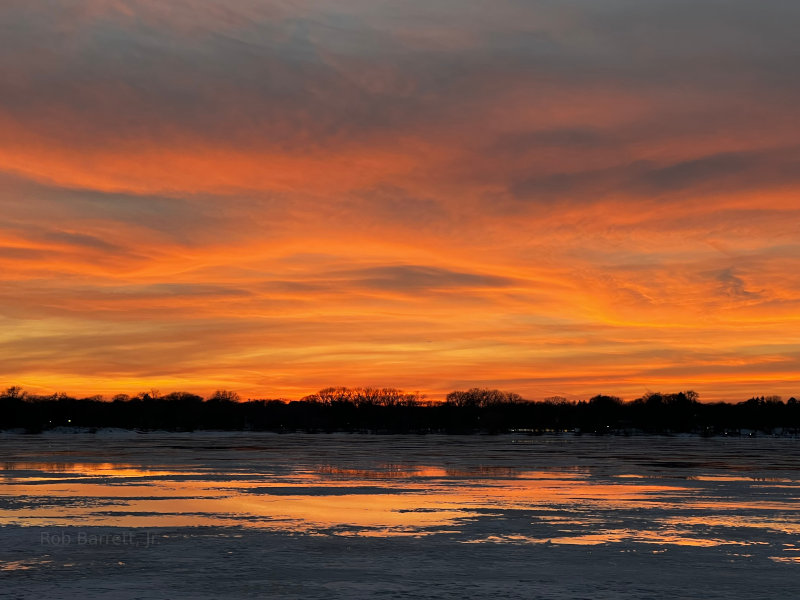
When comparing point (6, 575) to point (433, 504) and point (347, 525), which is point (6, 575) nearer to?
point (347, 525)

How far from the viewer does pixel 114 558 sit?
15.4m

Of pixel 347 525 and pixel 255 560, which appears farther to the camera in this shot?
pixel 347 525

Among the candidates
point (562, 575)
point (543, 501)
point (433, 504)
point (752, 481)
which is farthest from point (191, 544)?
point (752, 481)

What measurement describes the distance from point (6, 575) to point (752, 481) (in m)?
28.5

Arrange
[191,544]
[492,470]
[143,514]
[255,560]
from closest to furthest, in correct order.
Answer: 1. [255,560]
2. [191,544]
3. [143,514]
4. [492,470]

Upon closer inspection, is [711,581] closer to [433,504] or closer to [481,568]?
[481,568]

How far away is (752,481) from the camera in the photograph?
34.4 metres

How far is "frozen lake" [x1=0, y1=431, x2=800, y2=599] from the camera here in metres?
13.2

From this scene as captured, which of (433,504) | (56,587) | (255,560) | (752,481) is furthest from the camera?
(752,481)

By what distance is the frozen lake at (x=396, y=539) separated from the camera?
13156 mm

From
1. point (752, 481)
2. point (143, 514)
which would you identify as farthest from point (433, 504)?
point (752, 481)

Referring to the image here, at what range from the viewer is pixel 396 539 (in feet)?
58.1

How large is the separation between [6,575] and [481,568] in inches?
287

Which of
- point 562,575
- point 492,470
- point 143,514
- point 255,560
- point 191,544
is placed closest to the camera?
point 562,575
